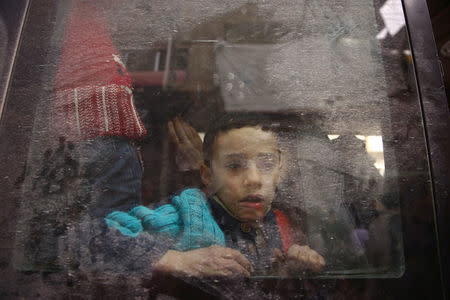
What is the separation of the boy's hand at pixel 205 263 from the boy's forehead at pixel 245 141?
1.11ft

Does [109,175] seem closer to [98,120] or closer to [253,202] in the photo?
[98,120]

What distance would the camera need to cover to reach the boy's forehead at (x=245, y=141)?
4.04 ft

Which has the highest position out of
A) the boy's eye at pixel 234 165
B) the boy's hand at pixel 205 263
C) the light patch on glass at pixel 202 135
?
the light patch on glass at pixel 202 135

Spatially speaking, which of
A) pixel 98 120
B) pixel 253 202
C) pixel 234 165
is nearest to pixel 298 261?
pixel 253 202

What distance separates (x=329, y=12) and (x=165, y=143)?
0.88m

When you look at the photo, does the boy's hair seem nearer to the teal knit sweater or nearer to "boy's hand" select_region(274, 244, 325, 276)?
the teal knit sweater

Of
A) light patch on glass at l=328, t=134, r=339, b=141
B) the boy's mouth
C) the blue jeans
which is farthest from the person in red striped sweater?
light patch on glass at l=328, t=134, r=339, b=141

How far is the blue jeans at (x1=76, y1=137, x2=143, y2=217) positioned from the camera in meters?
1.18

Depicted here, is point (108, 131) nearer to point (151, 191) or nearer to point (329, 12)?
point (151, 191)

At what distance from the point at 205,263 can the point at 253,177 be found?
0.32 meters

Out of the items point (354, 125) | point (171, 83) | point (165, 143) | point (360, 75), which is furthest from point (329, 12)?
point (165, 143)

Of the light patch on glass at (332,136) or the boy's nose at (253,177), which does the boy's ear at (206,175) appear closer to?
the boy's nose at (253,177)

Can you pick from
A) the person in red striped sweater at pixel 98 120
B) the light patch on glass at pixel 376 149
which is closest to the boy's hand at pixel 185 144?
the person in red striped sweater at pixel 98 120

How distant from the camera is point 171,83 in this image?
4.40ft
